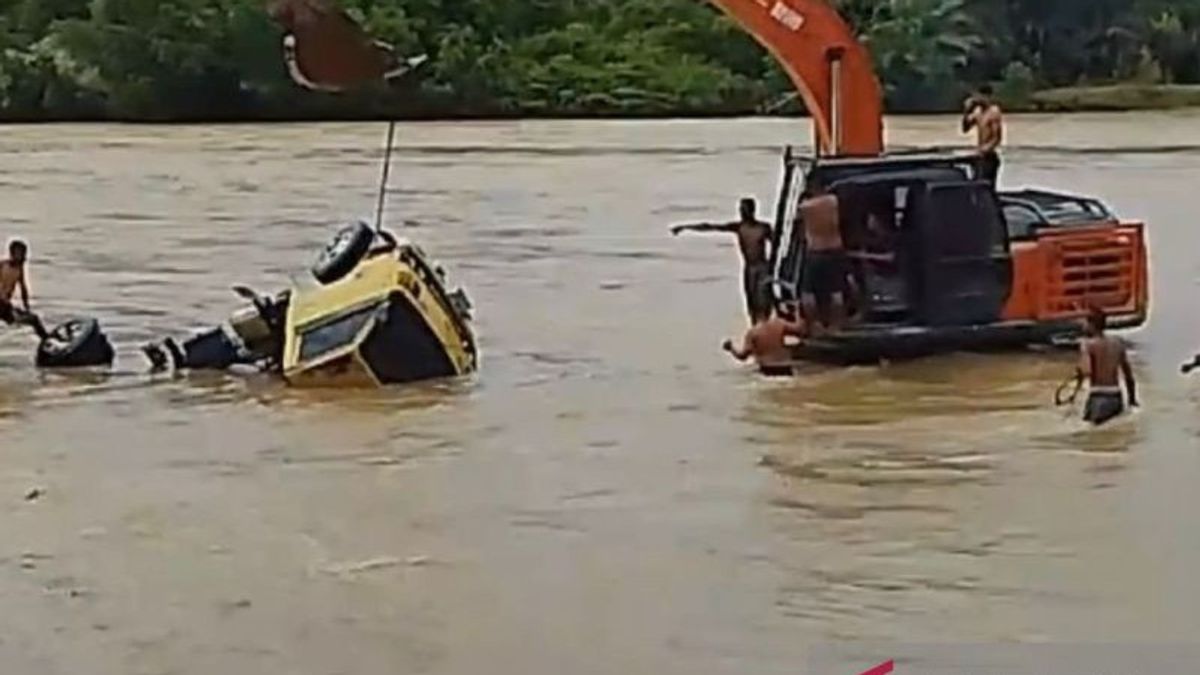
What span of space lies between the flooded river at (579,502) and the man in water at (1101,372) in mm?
219

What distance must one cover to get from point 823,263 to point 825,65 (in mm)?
1225

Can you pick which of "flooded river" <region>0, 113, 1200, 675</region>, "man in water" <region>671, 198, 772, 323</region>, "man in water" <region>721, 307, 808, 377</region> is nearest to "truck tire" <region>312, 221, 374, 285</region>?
"flooded river" <region>0, 113, 1200, 675</region>

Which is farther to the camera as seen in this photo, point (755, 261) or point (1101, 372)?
point (755, 261)

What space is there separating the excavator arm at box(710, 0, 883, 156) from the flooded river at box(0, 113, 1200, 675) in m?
1.27

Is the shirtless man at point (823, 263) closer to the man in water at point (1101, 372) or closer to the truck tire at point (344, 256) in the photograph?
the man in water at point (1101, 372)

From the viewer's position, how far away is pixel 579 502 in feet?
38.9

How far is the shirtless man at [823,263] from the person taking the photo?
14.5 meters

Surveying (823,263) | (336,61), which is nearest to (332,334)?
(823,263)

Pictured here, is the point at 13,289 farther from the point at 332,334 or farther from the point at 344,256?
the point at 332,334

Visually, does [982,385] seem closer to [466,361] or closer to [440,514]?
[466,361]

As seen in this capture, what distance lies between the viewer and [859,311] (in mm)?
14867

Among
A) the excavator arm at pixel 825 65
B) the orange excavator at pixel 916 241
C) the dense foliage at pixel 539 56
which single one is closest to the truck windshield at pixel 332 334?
the orange excavator at pixel 916 241

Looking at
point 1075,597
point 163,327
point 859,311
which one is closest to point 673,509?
point 1075,597

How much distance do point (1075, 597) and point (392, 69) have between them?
724 cm
